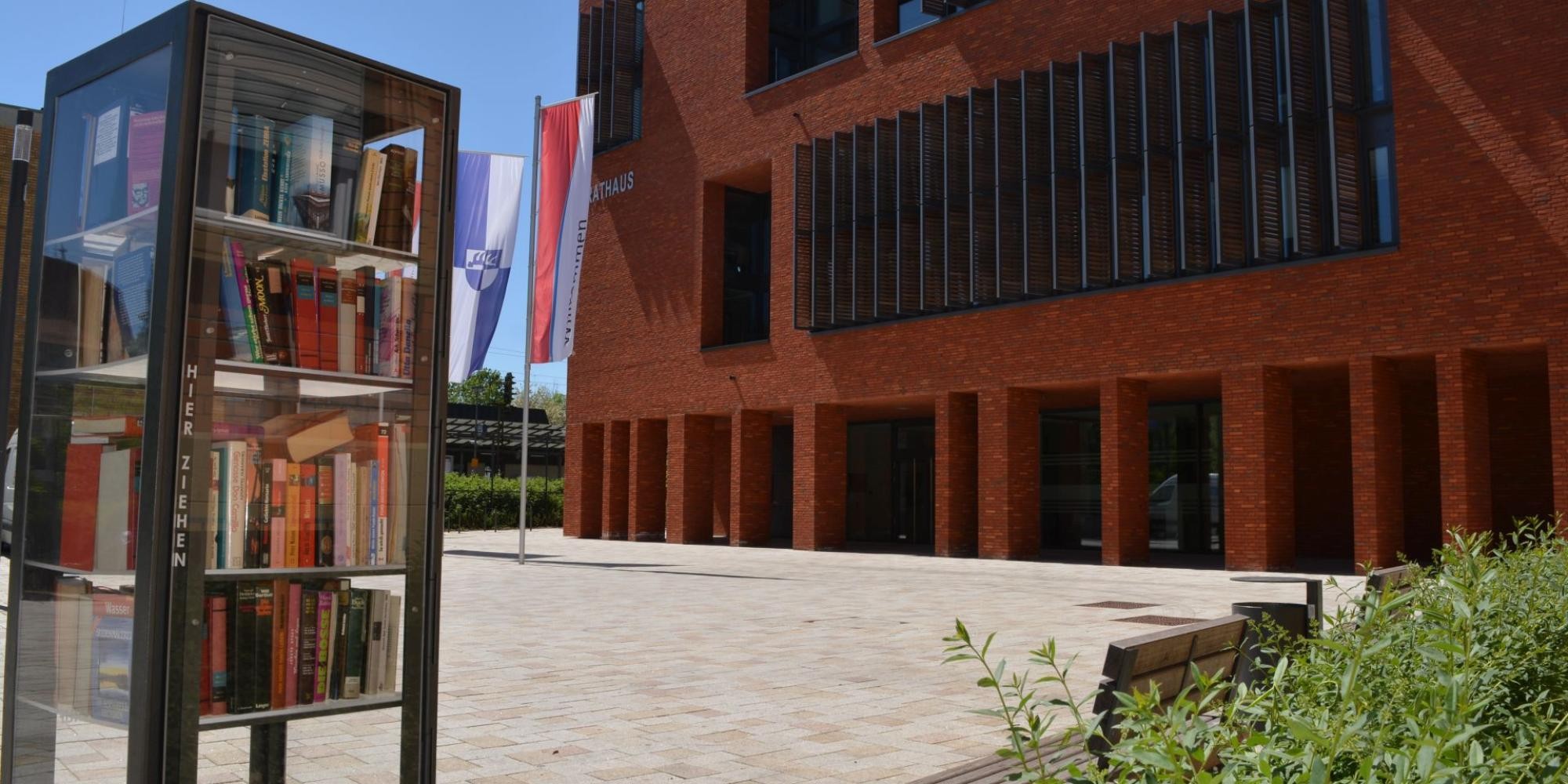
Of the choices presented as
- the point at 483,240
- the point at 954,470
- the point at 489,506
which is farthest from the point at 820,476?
the point at 489,506

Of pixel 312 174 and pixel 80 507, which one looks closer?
pixel 80 507

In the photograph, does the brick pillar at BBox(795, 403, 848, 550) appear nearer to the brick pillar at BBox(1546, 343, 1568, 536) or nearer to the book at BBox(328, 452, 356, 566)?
the brick pillar at BBox(1546, 343, 1568, 536)

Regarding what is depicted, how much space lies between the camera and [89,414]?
385cm

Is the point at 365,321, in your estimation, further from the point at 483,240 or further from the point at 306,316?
the point at 483,240

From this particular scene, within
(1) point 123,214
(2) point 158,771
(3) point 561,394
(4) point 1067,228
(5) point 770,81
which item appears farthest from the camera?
(3) point 561,394

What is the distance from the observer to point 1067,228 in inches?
837

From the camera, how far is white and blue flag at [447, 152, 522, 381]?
65.7 feet

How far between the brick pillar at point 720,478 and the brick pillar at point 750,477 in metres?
2.43

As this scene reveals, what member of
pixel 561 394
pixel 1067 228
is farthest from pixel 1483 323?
pixel 561 394

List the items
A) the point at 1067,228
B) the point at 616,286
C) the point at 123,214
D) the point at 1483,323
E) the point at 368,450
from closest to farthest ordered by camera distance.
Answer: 1. the point at 123,214
2. the point at 368,450
3. the point at 1483,323
4. the point at 1067,228
5. the point at 616,286

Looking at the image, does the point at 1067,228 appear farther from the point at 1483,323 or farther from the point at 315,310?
the point at 315,310

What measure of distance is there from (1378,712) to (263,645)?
3173 millimetres

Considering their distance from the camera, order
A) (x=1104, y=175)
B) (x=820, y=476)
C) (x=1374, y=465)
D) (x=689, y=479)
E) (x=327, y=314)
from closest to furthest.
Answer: (x=327, y=314) → (x=1374, y=465) → (x=1104, y=175) → (x=820, y=476) → (x=689, y=479)

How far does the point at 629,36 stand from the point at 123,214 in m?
30.3
